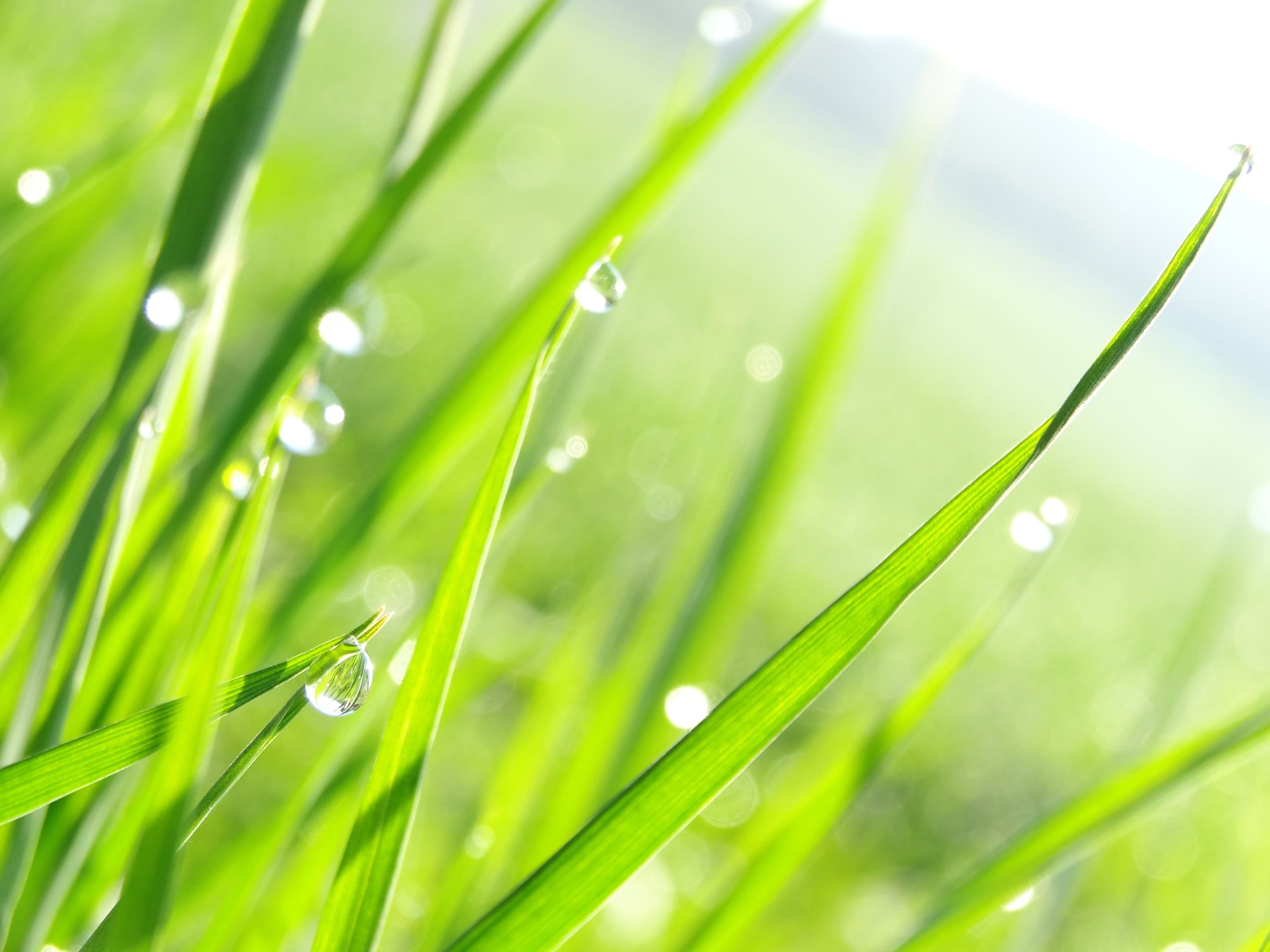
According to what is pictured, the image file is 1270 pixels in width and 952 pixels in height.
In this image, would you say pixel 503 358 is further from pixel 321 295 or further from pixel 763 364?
pixel 763 364

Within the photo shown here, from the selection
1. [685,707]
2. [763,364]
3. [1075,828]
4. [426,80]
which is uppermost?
[763,364]

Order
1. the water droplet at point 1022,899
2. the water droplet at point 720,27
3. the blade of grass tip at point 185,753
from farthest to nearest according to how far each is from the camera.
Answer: the water droplet at point 720,27, the water droplet at point 1022,899, the blade of grass tip at point 185,753

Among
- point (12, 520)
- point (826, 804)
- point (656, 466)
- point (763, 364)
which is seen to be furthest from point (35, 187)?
point (656, 466)

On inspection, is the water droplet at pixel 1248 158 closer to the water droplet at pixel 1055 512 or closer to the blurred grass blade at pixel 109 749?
the water droplet at pixel 1055 512

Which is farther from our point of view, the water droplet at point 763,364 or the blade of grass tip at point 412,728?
the water droplet at point 763,364

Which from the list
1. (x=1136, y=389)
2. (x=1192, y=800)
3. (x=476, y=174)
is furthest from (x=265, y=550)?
(x=1136, y=389)

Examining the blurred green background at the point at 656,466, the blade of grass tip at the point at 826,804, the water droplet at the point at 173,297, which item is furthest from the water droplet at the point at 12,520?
the blade of grass tip at the point at 826,804

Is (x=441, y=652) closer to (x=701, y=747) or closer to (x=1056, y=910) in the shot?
(x=701, y=747)

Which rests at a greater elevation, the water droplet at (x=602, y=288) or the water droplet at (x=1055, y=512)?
the water droplet at (x=602, y=288)
